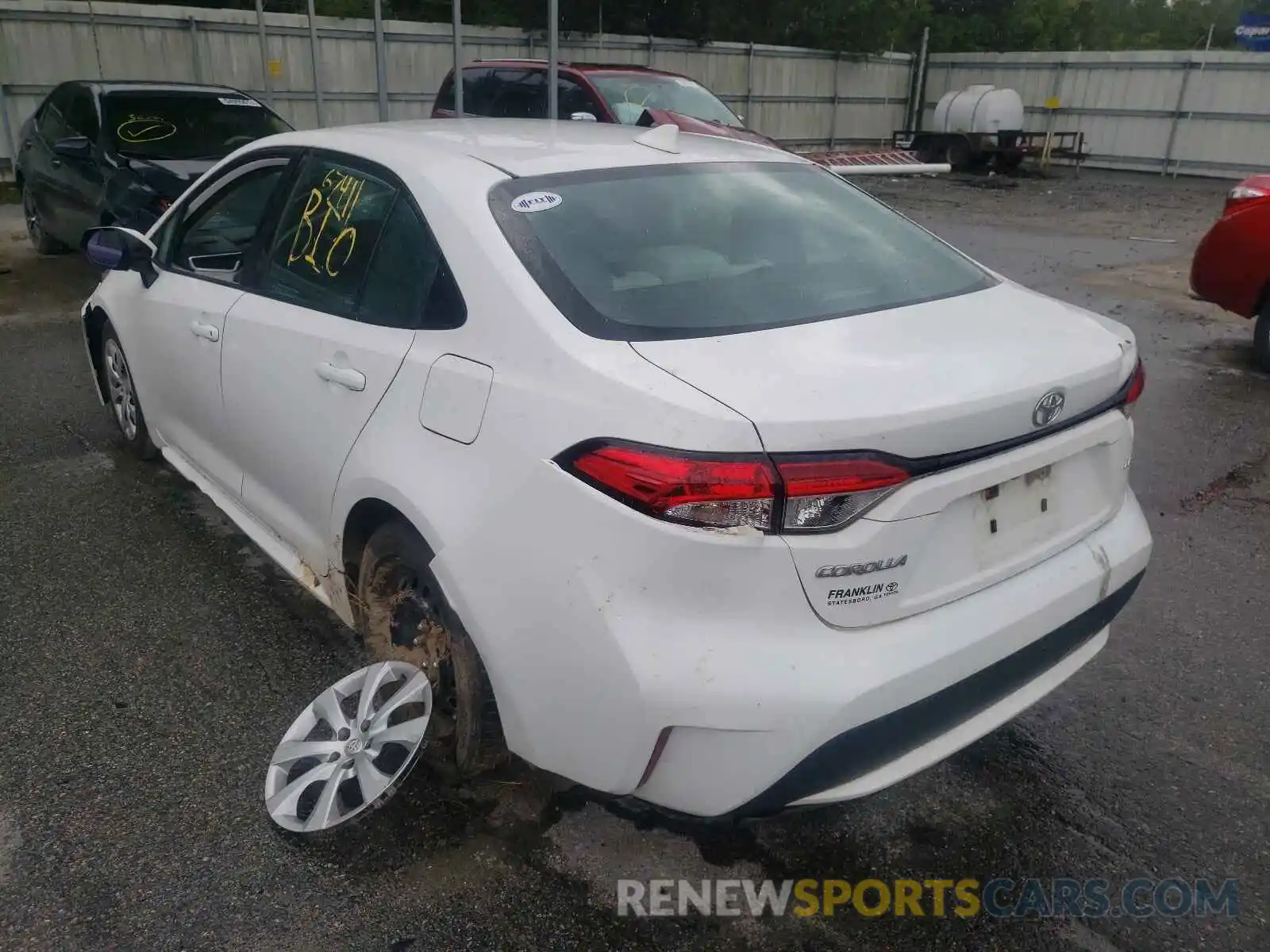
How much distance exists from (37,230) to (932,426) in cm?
1032

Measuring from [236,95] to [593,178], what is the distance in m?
7.48

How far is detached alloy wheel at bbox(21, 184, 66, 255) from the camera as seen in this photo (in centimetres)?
956

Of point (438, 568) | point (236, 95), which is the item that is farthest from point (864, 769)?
point (236, 95)

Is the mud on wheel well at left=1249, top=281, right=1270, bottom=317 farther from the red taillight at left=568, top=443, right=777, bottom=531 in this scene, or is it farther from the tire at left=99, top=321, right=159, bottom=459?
the tire at left=99, top=321, right=159, bottom=459

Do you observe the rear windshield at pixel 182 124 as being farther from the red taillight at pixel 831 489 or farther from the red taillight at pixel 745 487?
the red taillight at pixel 831 489

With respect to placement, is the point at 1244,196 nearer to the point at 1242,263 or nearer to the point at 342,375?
the point at 1242,263

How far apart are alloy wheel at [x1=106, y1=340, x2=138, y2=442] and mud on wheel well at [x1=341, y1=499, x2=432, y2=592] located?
2146 mm

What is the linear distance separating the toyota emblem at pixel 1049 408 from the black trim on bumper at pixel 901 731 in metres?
0.50

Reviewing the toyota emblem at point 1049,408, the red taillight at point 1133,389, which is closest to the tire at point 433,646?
the toyota emblem at point 1049,408

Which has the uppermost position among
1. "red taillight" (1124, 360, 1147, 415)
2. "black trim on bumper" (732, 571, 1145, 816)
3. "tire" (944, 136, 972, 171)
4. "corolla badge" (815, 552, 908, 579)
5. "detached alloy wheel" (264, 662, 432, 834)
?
"red taillight" (1124, 360, 1147, 415)

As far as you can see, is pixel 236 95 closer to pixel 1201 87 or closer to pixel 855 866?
pixel 855 866

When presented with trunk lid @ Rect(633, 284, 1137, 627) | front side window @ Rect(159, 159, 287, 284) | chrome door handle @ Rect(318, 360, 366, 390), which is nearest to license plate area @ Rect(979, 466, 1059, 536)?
trunk lid @ Rect(633, 284, 1137, 627)

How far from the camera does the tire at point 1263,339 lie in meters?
6.73

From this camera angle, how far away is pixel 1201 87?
829 inches
